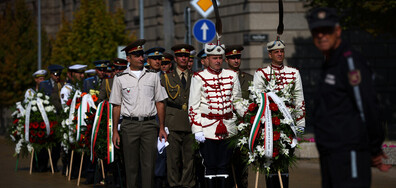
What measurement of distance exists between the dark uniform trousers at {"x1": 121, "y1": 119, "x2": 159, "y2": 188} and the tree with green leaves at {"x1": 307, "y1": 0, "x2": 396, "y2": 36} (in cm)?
1115

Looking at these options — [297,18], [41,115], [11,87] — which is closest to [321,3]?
[297,18]

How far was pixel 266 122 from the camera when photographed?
10648 millimetres

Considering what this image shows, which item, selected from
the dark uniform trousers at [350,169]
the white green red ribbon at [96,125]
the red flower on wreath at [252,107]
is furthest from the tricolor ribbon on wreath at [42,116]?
the dark uniform trousers at [350,169]

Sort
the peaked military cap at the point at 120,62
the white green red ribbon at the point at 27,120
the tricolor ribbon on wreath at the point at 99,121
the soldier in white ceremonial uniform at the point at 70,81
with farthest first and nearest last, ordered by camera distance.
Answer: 1. the white green red ribbon at the point at 27,120
2. the soldier in white ceremonial uniform at the point at 70,81
3. the peaked military cap at the point at 120,62
4. the tricolor ribbon on wreath at the point at 99,121

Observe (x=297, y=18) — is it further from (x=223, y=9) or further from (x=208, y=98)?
(x=208, y=98)

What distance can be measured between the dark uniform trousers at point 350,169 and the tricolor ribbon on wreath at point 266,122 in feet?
12.8

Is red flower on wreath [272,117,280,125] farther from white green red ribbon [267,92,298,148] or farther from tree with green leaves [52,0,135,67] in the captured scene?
tree with green leaves [52,0,135,67]

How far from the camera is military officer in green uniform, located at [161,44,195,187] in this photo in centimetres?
1259

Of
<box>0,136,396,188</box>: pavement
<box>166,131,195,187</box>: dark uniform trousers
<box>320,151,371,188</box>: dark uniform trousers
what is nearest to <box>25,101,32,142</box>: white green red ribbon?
<box>0,136,396,188</box>: pavement

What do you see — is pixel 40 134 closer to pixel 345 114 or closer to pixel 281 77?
pixel 281 77

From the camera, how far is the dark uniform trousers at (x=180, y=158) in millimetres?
12516

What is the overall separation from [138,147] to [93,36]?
19.8 meters

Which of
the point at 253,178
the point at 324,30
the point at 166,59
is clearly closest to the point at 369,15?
the point at 253,178

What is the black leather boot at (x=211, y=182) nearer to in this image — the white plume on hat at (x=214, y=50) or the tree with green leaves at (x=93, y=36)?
the white plume on hat at (x=214, y=50)
